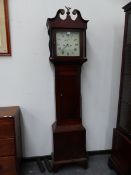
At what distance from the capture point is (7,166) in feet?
5.90

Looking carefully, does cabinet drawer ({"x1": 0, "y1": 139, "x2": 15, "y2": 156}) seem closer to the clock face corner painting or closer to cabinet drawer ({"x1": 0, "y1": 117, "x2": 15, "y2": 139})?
cabinet drawer ({"x1": 0, "y1": 117, "x2": 15, "y2": 139})

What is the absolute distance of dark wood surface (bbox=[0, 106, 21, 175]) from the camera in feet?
5.62

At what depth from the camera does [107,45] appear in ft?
7.06

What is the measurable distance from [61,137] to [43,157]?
49 centimetres

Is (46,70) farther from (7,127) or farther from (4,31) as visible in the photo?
(7,127)

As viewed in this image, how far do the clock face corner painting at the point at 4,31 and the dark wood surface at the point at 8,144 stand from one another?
2.18 feet

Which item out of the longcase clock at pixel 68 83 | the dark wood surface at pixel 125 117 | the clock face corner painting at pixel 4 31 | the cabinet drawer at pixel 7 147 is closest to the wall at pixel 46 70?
the clock face corner painting at pixel 4 31

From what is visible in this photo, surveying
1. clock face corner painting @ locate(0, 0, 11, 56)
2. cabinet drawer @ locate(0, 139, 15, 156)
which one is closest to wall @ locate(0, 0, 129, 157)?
clock face corner painting @ locate(0, 0, 11, 56)

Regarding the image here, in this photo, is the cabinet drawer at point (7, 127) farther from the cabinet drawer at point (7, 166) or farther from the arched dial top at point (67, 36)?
the arched dial top at point (67, 36)

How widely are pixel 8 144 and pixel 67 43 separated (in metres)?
1.17

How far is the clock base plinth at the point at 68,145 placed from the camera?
2.00 metres

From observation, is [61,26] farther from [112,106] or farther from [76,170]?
[76,170]

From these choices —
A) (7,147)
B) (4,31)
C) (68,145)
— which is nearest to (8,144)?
(7,147)

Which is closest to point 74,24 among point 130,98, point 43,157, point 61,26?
point 61,26
